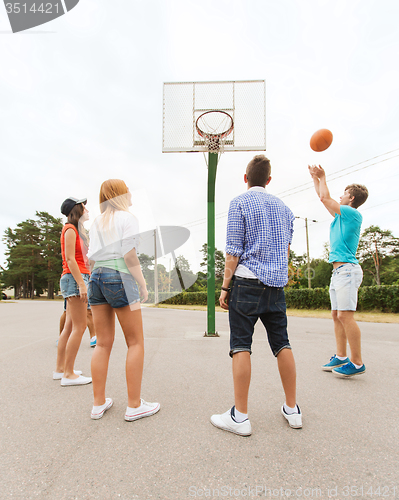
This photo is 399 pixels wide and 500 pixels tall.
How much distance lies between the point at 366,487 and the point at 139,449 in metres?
1.22

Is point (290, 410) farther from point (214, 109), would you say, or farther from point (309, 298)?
point (309, 298)

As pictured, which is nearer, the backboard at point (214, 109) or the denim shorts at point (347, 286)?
the denim shorts at point (347, 286)

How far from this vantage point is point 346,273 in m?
3.29

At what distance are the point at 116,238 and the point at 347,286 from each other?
96.0 inches

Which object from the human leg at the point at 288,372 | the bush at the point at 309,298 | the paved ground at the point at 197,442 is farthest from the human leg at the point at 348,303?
the bush at the point at 309,298

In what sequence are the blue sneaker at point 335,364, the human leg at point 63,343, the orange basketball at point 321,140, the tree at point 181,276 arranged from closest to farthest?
the human leg at point 63,343
the blue sneaker at point 335,364
the orange basketball at point 321,140
the tree at point 181,276

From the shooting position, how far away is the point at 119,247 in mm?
2312

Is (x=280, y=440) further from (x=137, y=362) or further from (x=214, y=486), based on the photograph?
(x=137, y=362)

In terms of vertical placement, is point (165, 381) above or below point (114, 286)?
below

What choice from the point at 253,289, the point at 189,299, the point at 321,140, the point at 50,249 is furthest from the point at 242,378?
the point at 50,249

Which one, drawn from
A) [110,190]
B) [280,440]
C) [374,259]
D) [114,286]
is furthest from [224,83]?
[374,259]

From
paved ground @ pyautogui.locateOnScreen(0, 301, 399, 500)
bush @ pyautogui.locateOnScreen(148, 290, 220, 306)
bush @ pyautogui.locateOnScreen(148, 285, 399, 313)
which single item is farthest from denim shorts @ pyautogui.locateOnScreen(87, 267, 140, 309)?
bush @ pyautogui.locateOnScreen(148, 290, 220, 306)

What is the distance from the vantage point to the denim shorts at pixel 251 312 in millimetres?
2105

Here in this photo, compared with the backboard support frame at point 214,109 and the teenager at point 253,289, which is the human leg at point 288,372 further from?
the backboard support frame at point 214,109
